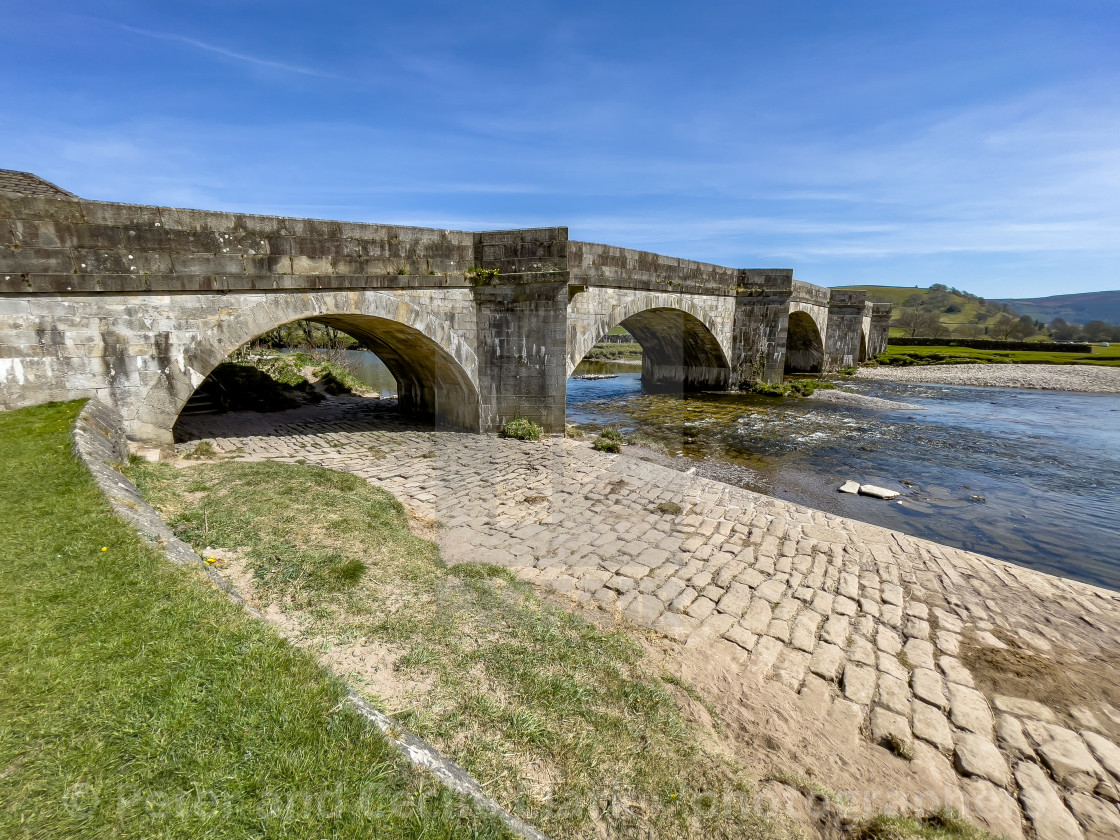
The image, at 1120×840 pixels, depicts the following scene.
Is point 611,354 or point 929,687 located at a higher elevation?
point 611,354

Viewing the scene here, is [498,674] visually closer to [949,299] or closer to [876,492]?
[876,492]

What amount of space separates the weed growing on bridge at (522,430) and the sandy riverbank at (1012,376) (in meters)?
27.6

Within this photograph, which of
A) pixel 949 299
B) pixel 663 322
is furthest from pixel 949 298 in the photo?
pixel 663 322

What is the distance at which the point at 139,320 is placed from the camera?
824 centimetres

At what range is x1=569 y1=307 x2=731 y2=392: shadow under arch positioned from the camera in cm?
2019

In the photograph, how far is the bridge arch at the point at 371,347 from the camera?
8.66m

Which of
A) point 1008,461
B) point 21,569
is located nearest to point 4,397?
point 21,569

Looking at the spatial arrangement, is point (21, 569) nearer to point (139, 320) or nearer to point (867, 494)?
point (139, 320)

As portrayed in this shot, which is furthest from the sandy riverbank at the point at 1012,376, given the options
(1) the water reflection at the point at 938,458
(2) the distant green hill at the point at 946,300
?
(2) the distant green hill at the point at 946,300

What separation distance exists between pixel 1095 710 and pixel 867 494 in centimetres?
631

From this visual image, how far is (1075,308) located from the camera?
194m

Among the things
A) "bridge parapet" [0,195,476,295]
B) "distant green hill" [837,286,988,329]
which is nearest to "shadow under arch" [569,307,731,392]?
"bridge parapet" [0,195,476,295]

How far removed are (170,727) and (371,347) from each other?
13110 mm

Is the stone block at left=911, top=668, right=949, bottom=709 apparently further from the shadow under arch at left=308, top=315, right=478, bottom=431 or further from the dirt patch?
the shadow under arch at left=308, top=315, right=478, bottom=431
